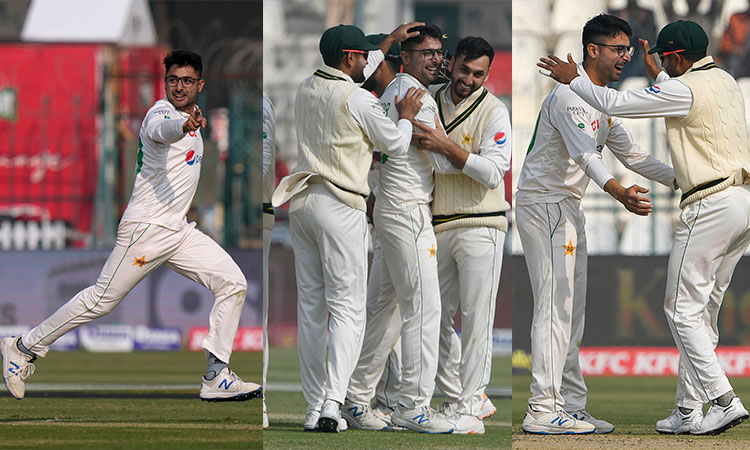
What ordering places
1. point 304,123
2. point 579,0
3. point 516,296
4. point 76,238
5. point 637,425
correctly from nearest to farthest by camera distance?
point 304,123 → point 637,425 → point 516,296 → point 76,238 → point 579,0

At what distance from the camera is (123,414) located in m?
6.20

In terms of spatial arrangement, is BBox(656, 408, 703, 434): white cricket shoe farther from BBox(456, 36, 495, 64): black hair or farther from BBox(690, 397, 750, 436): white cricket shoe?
Result: BBox(456, 36, 495, 64): black hair

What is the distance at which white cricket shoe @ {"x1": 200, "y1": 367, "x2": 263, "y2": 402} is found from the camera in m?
6.03

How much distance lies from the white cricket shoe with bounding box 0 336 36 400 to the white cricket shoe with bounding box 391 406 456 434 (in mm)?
1986

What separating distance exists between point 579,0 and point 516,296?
7.24 meters

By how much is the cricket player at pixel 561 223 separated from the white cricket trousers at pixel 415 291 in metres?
0.57

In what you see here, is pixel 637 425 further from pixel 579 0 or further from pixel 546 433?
pixel 579 0

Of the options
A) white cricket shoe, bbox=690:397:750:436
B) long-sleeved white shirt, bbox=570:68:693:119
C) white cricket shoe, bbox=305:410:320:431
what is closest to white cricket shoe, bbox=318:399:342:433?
white cricket shoe, bbox=305:410:320:431

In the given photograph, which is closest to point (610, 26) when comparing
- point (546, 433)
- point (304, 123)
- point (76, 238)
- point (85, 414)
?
point (304, 123)

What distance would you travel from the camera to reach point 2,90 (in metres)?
17.9

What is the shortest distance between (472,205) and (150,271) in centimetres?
177

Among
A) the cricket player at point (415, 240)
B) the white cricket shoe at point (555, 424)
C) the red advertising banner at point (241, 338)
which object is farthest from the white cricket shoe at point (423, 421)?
the red advertising banner at point (241, 338)

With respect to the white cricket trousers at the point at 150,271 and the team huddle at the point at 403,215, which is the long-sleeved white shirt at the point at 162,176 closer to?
the white cricket trousers at the point at 150,271

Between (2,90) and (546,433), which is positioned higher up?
(2,90)
